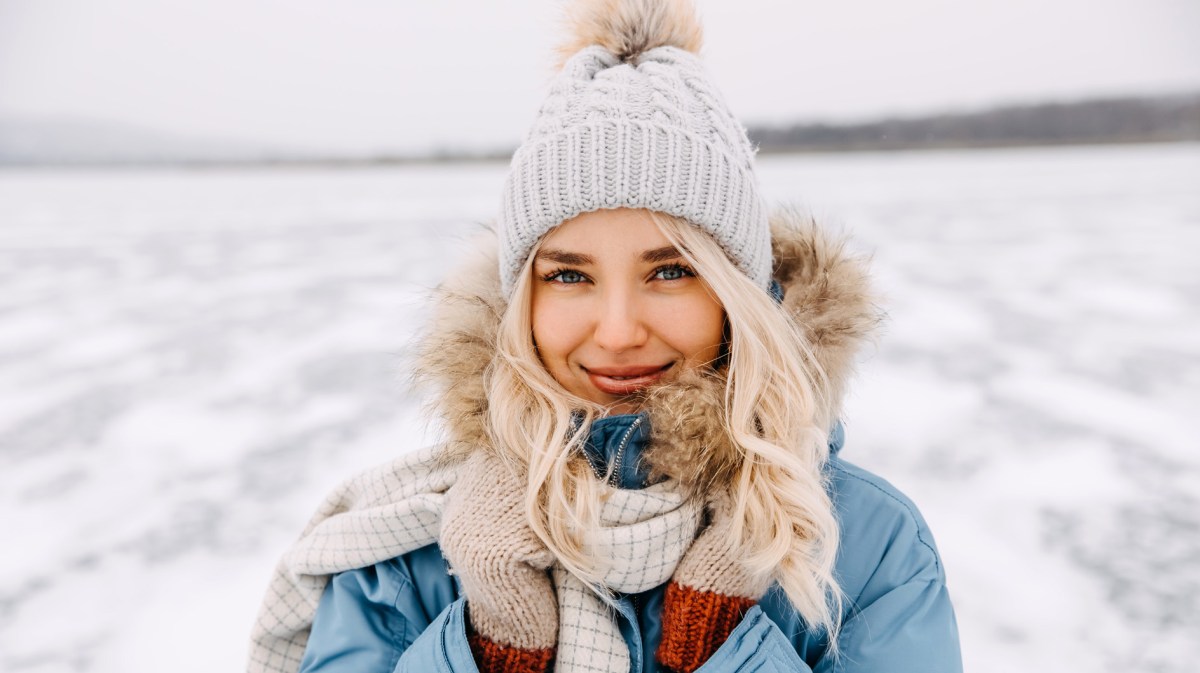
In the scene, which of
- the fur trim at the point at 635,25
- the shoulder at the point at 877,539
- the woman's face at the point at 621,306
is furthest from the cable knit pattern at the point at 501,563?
the fur trim at the point at 635,25

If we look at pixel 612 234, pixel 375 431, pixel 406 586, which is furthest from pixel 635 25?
pixel 375 431

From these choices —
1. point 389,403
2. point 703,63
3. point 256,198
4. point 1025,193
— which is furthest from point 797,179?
point 703,63

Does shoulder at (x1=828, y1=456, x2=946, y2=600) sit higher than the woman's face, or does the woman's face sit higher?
the woman's face

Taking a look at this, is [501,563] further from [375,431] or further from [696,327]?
[375,431]

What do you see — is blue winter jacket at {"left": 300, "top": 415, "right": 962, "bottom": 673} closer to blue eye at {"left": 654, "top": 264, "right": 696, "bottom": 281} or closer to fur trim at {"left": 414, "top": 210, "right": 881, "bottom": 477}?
fur trim at {"left": 414, "top": 210, "right": 881, "bottom": 477}

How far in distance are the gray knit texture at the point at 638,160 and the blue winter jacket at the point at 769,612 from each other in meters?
0.34

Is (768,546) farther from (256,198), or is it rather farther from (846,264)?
(256,198)

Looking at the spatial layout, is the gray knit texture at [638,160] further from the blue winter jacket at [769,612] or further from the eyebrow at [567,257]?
the blue winter jacket at [769,612]

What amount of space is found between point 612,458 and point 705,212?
0.42 m

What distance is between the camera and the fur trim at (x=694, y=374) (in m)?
1.11

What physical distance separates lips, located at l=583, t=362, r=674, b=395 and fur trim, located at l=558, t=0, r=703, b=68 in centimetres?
57

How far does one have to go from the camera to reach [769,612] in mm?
1190

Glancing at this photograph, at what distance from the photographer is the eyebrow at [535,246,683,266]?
1.14 meters

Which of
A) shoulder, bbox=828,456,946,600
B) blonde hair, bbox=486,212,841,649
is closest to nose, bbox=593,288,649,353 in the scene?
blonde hair, bbox=486,212,841,649
